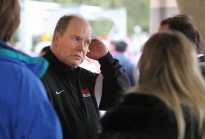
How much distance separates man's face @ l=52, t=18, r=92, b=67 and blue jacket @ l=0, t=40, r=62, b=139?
0.65 meters

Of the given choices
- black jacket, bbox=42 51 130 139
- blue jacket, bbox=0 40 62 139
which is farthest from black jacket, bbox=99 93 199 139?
black jacket, bbox=42 51 130 139

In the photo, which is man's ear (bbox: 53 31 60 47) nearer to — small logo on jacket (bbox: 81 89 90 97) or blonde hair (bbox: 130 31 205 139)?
small logo on jacket (bbox: 81 89 90 97)

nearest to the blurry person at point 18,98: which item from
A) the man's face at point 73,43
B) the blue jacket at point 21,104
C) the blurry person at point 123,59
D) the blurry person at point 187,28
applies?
the blue jacket at point 21,104

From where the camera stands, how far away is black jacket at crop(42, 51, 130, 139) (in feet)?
6.91

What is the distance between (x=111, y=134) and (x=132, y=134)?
0.09 m

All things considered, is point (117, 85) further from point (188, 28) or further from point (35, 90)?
point (35, 90)

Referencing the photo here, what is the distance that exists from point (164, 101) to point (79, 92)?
0.85 m

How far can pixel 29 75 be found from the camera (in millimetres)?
1579

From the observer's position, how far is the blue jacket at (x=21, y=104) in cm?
155

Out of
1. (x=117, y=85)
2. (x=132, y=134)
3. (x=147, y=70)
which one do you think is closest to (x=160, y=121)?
(x=132, y=134)

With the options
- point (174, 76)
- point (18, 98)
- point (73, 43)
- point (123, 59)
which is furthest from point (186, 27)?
point (123, 59)

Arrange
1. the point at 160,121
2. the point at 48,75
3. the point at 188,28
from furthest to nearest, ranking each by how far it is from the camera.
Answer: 1. the point at 188,28
2. the point at 48,75
3. the point at 160,121

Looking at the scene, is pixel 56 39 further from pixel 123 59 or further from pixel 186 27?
pixel 123 59

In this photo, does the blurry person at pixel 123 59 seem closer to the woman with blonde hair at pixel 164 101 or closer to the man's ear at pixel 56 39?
the man's ear at pixel 56 39
